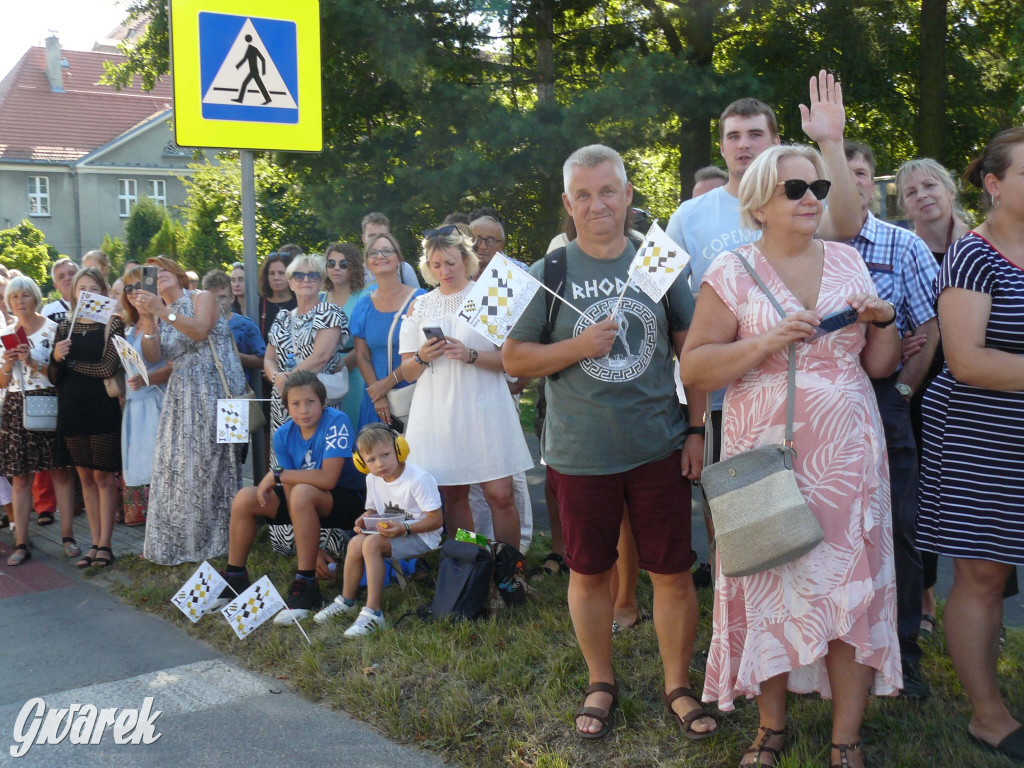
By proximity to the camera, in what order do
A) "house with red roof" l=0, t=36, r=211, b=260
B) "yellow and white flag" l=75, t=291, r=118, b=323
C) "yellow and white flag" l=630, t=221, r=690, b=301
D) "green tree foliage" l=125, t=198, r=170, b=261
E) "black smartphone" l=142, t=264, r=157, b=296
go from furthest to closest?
"house with red roof" l=0, t=36, r=211, b=260, "green tree foliage" l=125, t=198, r=170, b=261, "yellow and white flag" l=75, t=291, r=118, b=323, "black smartphone" l=142, t=264, r=157, b=296, "yellow and white flag" l=630, t=221, r=690, b=301

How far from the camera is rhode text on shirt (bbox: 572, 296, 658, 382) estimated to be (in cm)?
371

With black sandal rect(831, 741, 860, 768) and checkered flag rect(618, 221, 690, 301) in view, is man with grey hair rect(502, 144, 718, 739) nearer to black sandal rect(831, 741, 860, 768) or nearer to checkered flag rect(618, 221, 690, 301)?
checkered flag rect(618, 221, 690, 301)

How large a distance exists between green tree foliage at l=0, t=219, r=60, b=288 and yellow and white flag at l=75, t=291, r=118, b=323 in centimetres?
2755

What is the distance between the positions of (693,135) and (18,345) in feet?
Result: 25.4

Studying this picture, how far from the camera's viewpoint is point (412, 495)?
5.40 metres

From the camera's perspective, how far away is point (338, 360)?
21.1 feet

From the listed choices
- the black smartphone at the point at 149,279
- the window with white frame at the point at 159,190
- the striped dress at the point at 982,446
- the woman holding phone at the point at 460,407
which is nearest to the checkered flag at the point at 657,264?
the striped dress at the point at 982,446

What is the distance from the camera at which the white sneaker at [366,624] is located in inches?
196

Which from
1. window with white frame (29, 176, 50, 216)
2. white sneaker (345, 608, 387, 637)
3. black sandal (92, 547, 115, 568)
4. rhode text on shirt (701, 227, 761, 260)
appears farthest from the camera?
window with white frame (29, 176, 50, 216)

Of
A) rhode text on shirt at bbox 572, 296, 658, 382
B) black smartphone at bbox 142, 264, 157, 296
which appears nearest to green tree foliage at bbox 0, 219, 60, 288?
black smartphone at bbox 142, 264, 157, 296

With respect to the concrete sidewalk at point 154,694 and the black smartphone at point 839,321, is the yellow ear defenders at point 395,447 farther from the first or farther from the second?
the black smartphone at point 839,321

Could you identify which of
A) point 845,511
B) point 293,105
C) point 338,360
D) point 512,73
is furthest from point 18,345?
point 512,73

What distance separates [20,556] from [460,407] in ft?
12.5

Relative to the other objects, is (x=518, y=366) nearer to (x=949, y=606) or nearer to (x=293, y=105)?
(x=949, y=606)
